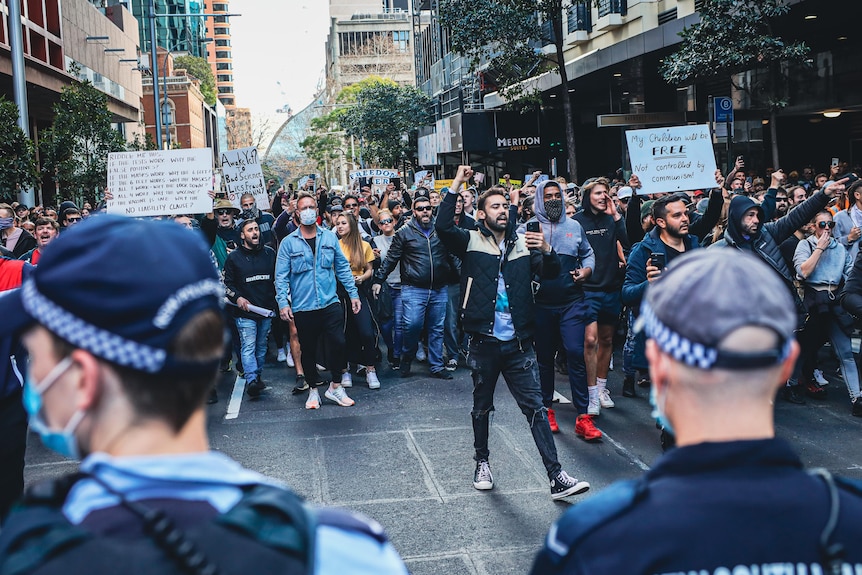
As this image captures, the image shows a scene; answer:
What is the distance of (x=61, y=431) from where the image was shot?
5.21 ft

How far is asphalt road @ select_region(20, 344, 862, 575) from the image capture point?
582cm

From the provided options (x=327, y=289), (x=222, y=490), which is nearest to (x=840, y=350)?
(x=327, y=289)

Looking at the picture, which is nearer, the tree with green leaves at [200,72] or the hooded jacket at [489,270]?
the hooded jacket at [489,270]

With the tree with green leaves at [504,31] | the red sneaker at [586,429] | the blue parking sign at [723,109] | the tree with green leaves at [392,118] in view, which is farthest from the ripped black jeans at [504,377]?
the tree with green leaves at [392,118]

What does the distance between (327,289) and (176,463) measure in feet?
26.3

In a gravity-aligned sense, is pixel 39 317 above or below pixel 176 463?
above

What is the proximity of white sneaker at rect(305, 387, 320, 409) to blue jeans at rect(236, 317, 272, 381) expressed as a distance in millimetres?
880

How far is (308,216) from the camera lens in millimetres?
9500

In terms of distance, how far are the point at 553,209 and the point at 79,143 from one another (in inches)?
689

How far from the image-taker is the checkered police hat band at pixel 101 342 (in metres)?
1.53

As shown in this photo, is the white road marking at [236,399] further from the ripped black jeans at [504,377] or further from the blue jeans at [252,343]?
the ripped black jeans at [504,377]

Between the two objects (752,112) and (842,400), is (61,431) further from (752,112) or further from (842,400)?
(752,112)

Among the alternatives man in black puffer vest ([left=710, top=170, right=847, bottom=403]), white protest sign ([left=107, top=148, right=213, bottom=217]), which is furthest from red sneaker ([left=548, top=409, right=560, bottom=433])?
white protest sign ([left=107, top=148, right=213, bottom=217])

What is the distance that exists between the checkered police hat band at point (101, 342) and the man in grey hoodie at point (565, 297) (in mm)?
6332
